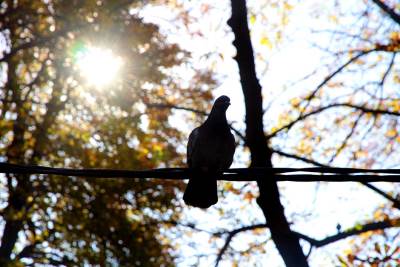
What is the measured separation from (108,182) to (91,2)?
342 centimetres

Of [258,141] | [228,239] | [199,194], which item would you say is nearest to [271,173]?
[199,194]

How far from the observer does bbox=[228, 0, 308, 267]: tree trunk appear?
635 centimetres

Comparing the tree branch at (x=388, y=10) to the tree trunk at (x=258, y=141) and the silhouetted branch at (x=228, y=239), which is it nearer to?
the tree trunk at (x=258, y=141)

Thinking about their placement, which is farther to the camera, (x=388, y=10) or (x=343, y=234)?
(x=388, y=10)

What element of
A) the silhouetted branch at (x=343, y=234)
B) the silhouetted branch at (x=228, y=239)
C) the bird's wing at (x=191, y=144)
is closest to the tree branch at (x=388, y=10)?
the silhouetted branch at (x=343, y=234)

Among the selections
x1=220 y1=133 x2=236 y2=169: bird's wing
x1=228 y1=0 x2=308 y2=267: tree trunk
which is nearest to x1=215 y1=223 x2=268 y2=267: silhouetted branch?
x1=228 y1=0 x2=308 y2=267: tree trunk

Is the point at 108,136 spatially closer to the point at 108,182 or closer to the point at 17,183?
the point at 108,182

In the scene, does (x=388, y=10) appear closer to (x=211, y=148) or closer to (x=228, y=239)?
(x=228, y=239)

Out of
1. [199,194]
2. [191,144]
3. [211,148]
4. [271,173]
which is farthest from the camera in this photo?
[191,144]

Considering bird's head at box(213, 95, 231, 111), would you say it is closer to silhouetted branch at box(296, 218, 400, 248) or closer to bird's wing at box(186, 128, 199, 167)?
bird's wing at box(186, 128, 199, 167)

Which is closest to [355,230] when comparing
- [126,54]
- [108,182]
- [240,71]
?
[240,71]

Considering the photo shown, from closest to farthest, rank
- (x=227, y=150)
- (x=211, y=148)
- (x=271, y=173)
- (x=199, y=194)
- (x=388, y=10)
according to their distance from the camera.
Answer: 1. (x=271, y=173)
2. (x=199, y=194)
3. (x=211, y=148)
4. (x=227, y=150)
5. (x=388, y=10)

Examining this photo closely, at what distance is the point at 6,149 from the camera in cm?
1063

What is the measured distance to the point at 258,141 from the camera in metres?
6.87
